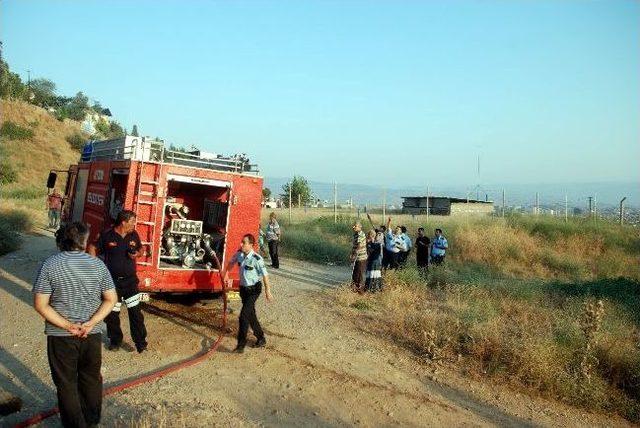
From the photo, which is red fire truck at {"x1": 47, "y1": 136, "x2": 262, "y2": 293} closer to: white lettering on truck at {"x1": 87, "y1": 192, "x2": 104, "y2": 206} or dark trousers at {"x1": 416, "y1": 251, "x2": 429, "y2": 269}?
white lettering on truck at {"x1": 87, "y1": 192, "x2": 104, "y2": 206}

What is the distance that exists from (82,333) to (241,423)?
5.85ft

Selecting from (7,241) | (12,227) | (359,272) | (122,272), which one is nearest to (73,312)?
(122,272)

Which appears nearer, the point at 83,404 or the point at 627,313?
the point at 83,404

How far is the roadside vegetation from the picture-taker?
7387mm

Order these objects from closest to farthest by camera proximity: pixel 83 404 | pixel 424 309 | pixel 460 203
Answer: pixel 83 404 → pixel 424 309 → pixel 460 203

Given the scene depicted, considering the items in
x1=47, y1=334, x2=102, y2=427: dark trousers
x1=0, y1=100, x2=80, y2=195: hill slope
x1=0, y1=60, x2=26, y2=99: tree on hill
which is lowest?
x1=47, y1=334, x2=102, y2=427: dark trousers

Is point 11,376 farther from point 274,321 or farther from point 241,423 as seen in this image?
point 274,321

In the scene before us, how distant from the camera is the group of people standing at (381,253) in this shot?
1199 centimetres

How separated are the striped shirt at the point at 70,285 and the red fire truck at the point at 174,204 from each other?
13.2ft

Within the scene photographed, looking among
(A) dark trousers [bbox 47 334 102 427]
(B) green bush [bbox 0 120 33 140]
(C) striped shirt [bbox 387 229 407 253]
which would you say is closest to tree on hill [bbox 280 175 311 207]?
(B) green bush [bbox 0 120 33 140]

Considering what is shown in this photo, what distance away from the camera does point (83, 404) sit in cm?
461

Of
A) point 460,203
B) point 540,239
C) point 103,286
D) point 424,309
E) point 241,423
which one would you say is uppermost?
point 460,203

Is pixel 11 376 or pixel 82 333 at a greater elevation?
pixel 82 333

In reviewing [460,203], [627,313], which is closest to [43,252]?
[627,313]
